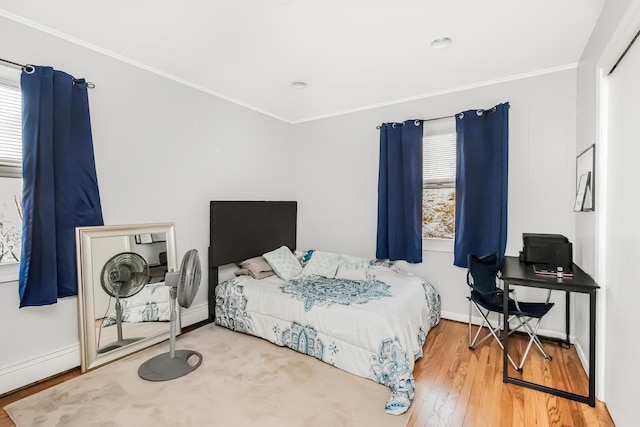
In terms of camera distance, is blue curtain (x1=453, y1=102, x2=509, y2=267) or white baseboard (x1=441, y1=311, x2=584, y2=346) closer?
white baseboard (x1=441, y1=311, x2=584, y2=346)

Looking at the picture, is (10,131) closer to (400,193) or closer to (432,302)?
(400,193)

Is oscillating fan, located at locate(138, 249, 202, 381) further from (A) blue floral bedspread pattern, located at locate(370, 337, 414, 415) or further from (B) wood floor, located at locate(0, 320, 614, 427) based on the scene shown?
(A) blue floral bedspread pattern, located at locate(370, 337, 414, 415)

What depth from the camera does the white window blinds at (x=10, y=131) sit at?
2.22 m

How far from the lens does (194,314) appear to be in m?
3.46

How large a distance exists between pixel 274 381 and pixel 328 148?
3.01 metres

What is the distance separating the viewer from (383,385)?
228 cm

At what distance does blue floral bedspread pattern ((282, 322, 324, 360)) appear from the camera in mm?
2631

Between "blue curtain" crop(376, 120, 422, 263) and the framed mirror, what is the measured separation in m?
2.35

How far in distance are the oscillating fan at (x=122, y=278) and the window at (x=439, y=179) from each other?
297 centimetres

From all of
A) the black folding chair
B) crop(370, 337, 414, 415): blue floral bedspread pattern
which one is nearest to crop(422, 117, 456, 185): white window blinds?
the black folding chair

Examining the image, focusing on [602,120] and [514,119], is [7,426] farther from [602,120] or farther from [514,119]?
[514,119]

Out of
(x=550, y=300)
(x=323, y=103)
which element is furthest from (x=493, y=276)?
(x=323, y=103)

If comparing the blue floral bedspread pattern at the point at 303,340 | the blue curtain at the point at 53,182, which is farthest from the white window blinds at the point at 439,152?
the blue curtain at the point at 53,182

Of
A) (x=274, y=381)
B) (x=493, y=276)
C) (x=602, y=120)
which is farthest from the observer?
(x=493, y=276)
